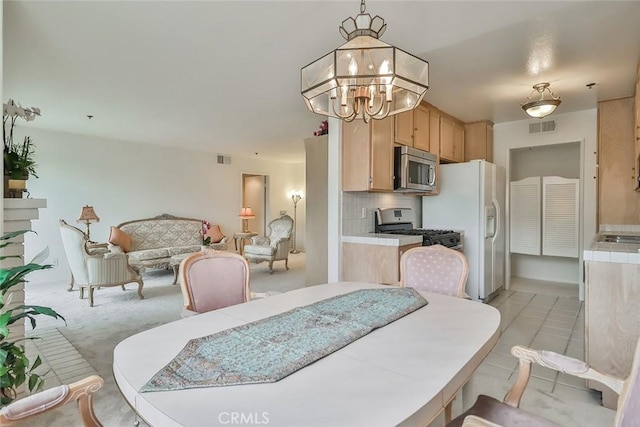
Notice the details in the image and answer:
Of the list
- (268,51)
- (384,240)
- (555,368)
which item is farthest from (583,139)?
(555,368)

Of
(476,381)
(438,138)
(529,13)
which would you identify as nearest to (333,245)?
(476,381)

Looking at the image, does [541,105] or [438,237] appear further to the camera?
[438,237]

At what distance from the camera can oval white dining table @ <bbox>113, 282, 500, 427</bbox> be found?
775mm

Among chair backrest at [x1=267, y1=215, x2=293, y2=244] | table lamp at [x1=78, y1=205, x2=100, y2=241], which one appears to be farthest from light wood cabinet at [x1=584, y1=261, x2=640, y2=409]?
table lamp at [x1=78, y1=205, x2=100, y2=241]

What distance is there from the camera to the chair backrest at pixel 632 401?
0.84 m

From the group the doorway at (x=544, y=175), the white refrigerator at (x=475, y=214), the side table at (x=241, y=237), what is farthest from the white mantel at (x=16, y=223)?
the doorway at (x=544, y=175)

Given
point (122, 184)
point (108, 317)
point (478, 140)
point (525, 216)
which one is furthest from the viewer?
point (122, 184)

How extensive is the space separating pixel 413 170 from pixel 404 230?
0.77m

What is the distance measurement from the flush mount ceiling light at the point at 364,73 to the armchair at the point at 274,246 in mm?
4511

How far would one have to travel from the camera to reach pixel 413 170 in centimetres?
373

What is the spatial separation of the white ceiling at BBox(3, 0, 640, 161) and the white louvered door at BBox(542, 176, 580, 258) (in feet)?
4.05

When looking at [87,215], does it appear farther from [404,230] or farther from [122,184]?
[404,230]

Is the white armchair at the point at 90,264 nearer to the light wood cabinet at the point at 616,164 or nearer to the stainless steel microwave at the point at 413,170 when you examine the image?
the stainless steel microwave at the point at 413,170

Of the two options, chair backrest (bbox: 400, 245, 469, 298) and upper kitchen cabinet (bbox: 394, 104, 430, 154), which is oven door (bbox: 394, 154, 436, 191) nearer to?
upper kitchen cabinet (bbox: 394, 104, 430, 154)
